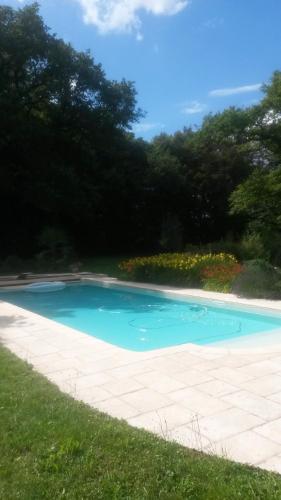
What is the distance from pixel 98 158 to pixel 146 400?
1804cm

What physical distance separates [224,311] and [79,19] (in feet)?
30.9

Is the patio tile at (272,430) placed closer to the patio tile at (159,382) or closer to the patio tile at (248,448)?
the patio tile at (248,448)

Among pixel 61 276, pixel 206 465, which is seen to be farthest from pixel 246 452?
pixel 61 276

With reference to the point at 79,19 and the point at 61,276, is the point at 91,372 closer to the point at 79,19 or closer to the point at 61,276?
the point at 61,276

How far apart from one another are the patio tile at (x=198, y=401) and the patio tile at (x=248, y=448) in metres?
0.48

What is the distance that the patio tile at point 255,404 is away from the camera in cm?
359

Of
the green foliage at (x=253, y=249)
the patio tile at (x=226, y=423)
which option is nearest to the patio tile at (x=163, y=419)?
the patio tile at (x=226, y=423)

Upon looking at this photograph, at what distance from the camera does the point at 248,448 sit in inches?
120

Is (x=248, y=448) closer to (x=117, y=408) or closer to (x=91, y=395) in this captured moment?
(x=117, y=408)

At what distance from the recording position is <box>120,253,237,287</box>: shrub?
471 inches

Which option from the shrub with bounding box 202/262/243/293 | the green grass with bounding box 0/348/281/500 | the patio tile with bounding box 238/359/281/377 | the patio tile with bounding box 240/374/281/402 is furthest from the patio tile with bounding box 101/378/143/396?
the shrub with bounding box 202/262/243/293

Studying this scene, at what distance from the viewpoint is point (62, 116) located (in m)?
19.9

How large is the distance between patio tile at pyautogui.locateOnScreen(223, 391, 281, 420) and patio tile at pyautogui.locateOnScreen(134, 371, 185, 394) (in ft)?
1.72

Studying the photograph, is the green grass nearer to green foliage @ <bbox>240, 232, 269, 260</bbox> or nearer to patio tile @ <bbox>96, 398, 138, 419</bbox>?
patio tile @ <bbox>96, 398, 138, 419</bbox>
